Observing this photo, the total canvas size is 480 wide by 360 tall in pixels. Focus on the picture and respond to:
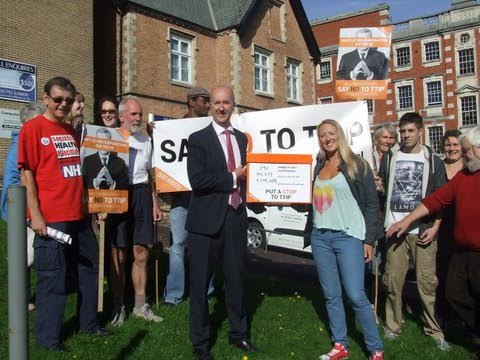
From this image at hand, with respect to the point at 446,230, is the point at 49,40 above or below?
above

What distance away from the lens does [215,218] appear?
167 inches

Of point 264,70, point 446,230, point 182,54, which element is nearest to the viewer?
point 446,230

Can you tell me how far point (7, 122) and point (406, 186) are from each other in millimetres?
14619

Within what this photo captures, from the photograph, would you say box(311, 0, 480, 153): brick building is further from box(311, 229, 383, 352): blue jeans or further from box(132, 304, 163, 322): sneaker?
box(132, 304, 163, 322): sneaker

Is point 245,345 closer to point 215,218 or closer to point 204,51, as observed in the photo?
point 215,218

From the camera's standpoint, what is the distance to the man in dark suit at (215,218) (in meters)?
4.23

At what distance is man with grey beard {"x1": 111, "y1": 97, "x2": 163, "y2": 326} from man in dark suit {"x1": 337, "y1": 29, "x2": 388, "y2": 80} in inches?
104

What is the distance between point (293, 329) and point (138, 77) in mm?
16545

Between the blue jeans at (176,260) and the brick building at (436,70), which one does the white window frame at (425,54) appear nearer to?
the brick building at (436,70)

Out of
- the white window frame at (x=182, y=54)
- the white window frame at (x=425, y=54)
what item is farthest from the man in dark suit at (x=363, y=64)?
the white window frame at (x=425, y=54)

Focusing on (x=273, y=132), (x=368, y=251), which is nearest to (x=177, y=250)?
(x=273, y=132)

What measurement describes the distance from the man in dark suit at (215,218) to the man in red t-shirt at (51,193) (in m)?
1.07

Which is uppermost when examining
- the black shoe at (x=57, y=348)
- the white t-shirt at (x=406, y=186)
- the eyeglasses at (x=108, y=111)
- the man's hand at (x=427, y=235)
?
the eyeglasses at (x=108, y=111)

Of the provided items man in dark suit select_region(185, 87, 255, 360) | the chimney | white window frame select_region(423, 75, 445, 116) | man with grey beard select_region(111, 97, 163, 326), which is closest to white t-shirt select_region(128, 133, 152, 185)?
man with grey beard select_region(111, 97, 163, 326)
